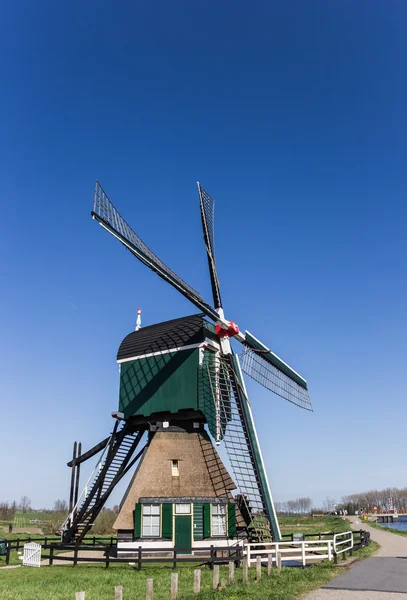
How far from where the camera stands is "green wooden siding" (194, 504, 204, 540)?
19234 mm

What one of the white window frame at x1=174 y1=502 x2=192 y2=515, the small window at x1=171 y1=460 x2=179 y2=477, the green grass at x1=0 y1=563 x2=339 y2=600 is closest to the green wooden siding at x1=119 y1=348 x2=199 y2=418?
the small window at x1=171 y1=460 x2=179 y2=477

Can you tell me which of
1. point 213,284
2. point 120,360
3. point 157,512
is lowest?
point 157,512

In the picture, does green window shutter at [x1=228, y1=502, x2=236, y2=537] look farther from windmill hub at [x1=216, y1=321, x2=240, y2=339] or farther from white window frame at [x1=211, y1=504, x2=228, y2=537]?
windmill hub at [x1=216, y1=321, x2=240, y2=339]

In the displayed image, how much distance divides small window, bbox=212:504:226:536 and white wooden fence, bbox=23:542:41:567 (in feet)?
22.9

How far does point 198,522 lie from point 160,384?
5.88 metres

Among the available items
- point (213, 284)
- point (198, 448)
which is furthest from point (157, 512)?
point (213, 284)

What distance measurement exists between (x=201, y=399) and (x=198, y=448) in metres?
2.18

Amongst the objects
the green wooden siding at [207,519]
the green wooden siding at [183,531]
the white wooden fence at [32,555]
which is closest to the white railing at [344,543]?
the green wooden siding at [207,519]

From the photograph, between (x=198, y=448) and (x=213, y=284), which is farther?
(x=213, y=284)

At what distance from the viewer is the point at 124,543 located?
19.2 metres

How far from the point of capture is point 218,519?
19.8 meters

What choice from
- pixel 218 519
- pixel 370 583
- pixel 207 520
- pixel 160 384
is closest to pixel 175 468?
pixel 207 520

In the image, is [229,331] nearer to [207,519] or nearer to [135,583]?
[207,519]

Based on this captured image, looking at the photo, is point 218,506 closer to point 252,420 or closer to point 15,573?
point 252,420
